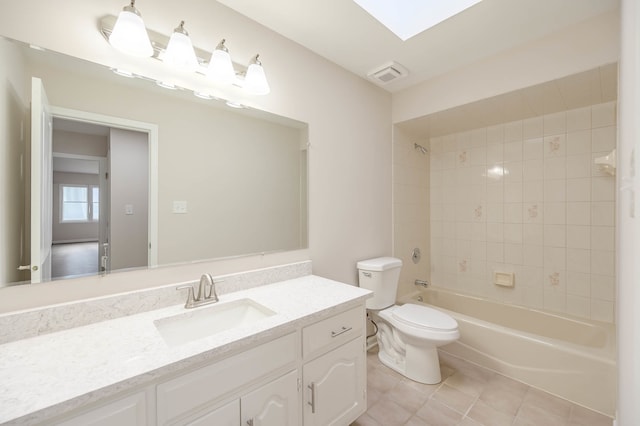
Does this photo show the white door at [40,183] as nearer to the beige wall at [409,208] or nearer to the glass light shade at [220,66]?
the glass light shade at [220,66]

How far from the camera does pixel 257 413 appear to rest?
3.23 feet

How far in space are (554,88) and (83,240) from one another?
282 centimetres

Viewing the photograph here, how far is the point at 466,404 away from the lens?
1.64 metres

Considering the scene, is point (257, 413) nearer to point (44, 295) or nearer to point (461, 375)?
point (44, 295)

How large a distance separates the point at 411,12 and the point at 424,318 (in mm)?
2056

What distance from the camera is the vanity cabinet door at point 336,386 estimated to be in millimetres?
1172

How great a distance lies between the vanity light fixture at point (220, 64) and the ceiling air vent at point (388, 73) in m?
1.22

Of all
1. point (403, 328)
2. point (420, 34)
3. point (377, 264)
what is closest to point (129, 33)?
point (420, 34)

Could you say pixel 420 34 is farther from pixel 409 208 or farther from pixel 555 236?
pixel 555 236

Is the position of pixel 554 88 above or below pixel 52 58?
above

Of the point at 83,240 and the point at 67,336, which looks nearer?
the point at 67,336

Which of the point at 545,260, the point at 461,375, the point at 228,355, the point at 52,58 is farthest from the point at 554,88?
the point at 52,58

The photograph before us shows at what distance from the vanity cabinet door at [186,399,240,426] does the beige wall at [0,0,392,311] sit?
25.2 inches

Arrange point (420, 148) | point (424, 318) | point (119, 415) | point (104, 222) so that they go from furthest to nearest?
point (420, 148)
point (424, 318)
point (104, 222)
point (119, 415)
